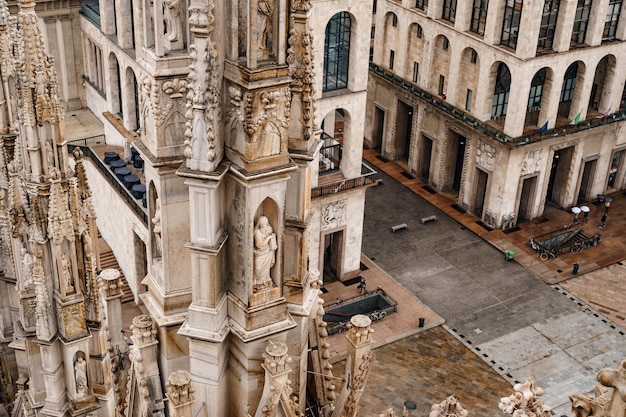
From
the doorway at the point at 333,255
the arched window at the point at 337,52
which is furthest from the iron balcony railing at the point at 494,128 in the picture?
the arched window at the point at 337,52

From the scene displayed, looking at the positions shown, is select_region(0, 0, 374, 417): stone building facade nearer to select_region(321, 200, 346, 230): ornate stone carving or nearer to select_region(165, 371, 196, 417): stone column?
select_region(165, 371, 196, 417): stone column

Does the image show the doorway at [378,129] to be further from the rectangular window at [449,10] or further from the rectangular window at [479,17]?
the rectangular window at [479,17]

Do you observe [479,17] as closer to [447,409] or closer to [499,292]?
[499,292]

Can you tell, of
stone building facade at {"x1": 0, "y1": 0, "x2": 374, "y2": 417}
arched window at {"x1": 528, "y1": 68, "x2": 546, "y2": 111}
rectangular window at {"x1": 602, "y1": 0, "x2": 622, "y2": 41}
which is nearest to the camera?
stone building facade at {"x1": 0, "y1": 0, "x2": 374, "y2": 417}

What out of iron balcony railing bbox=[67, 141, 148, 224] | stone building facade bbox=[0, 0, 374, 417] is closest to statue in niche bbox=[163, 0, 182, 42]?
stone building facade bbox=[0, 0, 374, 417]

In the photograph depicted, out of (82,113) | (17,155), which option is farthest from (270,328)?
(82,113)

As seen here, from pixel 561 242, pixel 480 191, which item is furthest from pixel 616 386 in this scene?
pixel 480 191
